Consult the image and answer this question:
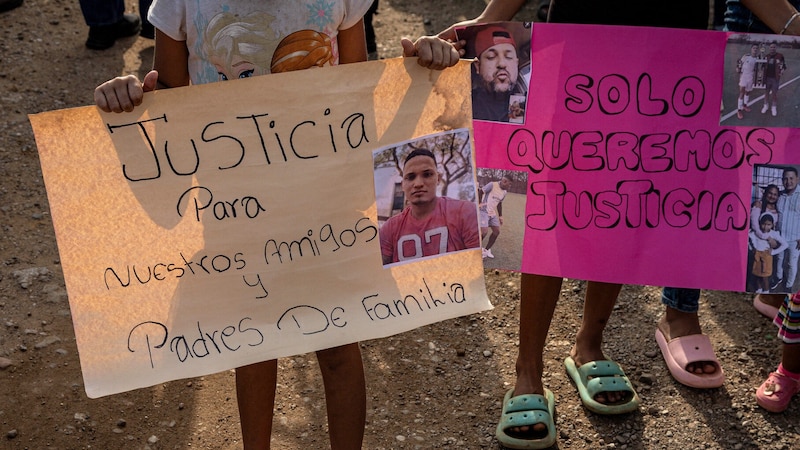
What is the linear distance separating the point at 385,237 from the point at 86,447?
1307mm

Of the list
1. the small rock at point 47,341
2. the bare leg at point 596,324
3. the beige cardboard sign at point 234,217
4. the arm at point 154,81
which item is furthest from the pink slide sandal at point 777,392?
the small rock at point 47,341

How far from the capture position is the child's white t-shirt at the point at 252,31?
2.09 meters

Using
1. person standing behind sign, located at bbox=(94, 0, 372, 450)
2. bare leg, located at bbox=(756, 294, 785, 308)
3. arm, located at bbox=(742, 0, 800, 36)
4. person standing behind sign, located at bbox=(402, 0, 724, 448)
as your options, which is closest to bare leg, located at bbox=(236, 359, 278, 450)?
person standing behind sign, located at bbox=(94, 0, 372, 450)

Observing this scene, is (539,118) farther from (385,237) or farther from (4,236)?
(4,236)

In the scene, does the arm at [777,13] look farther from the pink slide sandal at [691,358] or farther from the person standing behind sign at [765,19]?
the pink slide sandal at [691,358]

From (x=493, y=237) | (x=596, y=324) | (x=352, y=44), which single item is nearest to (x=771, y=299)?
(x=596, y=324)

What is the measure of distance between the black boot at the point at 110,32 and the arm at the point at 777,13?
164 inches

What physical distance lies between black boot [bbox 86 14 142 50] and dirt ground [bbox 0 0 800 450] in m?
1.81

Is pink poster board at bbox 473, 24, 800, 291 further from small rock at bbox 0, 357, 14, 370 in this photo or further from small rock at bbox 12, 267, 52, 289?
small rock at bbox 12, 267, 52, 289

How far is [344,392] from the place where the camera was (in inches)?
91.9

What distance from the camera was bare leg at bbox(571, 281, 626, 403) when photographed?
299 cm

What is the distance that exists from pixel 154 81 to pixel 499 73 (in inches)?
37.9

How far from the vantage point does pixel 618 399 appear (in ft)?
9.89

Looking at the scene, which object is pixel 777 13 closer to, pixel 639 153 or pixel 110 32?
pixel 639 153
